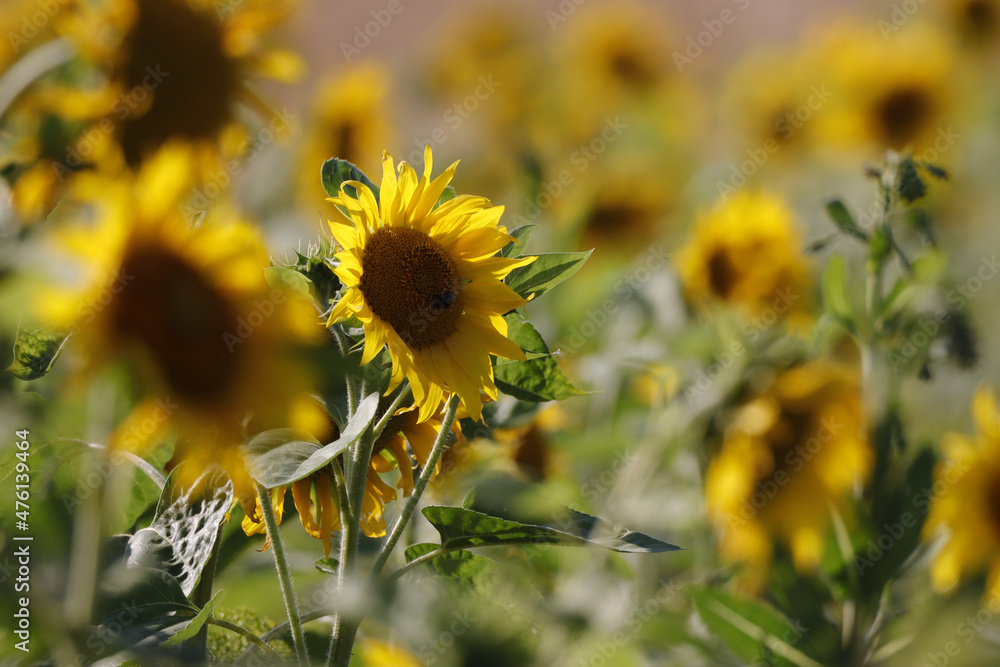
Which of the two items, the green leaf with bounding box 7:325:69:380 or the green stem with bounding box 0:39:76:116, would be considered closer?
the green leaf with bounding box 7:325:69:380

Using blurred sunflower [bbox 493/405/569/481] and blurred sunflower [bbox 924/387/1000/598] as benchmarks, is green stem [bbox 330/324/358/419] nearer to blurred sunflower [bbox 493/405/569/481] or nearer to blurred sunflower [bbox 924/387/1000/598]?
blurred sunflower [bbox 493/405/569/481]

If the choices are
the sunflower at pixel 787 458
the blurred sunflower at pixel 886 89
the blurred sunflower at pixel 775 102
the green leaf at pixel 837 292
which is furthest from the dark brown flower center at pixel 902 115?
the green leaf at pixel 837 292

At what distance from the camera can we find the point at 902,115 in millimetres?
1621

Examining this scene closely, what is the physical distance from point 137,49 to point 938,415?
1.31 meters

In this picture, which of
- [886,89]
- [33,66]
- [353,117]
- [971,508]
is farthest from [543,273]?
[886,89]

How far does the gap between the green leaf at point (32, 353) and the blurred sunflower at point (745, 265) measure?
2.89 ft

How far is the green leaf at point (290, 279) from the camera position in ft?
1.19

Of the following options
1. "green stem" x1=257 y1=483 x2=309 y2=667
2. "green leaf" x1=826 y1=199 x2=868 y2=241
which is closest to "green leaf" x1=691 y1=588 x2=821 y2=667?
"green leaf" x1=826 y1=199 x2=868 y2=241

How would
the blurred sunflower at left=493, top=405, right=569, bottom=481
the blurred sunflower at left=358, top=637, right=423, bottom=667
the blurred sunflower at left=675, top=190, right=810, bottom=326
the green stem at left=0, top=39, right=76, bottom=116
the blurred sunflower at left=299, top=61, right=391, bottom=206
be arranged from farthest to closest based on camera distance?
the blurred sunflower at left=299, top=61, right=391, bottom=206 < the blurred sunflower at left=675, top=190, right=810, bottom=326 < the blurred sunflower at left=493, top=405, right=569, bottom=481 < the green stem at left=0, top=39, right=76, bottom=116 < the blurred sunflower at left=358, top=637, right=423, bottom=667

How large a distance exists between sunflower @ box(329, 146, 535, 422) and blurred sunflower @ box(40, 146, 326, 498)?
91 mm

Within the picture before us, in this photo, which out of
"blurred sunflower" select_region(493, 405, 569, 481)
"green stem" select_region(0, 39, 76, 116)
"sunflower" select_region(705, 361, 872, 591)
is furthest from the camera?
"sunflower" select_region(705, 361, 872, 591)

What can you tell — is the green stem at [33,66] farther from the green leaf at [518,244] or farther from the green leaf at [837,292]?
the green leaf at [837,292]

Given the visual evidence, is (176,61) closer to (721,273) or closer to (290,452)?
(290,452)

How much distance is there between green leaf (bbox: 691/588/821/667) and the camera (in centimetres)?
71
